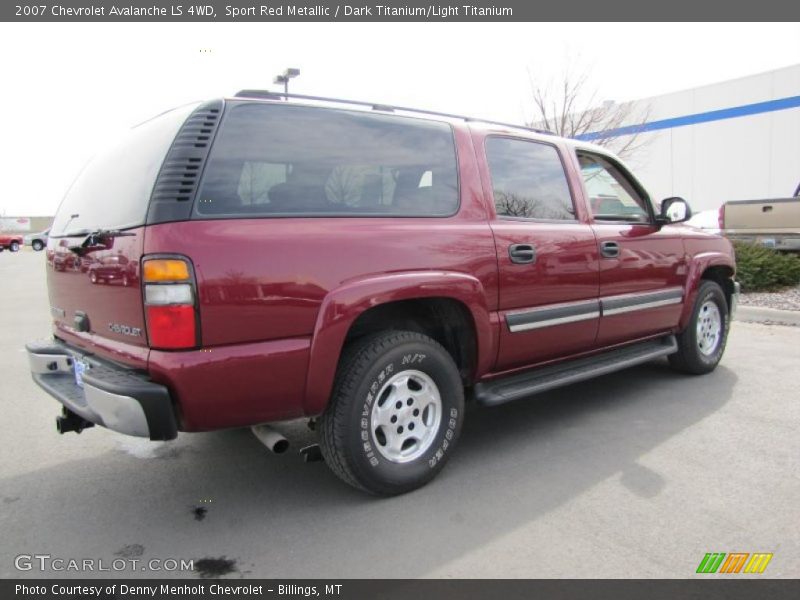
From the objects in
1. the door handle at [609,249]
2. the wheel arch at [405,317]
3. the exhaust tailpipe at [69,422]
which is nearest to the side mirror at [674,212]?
the door handle at [609,249]

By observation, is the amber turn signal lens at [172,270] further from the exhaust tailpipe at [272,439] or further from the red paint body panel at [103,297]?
the exhaust tailpipe at [272,439]

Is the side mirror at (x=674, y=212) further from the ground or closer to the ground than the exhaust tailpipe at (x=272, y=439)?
further from the ground

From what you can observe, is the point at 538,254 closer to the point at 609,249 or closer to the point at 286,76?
the point at 609,249

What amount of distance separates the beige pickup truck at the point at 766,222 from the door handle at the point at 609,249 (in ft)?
25.5

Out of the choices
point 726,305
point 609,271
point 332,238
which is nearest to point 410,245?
point 332,238

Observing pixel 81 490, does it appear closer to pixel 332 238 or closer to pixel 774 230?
pixel 332 238

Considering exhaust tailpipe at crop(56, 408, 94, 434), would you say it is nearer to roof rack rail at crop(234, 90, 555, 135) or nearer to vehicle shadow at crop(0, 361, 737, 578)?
vehicle shadow at crop(0, 361, 737, 578)

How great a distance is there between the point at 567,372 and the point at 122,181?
2867 millimetres

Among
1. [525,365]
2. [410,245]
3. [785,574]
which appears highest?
[410,245]

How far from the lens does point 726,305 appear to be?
17.6 feet

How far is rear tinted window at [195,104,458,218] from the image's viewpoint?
102 inches

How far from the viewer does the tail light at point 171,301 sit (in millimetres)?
2367

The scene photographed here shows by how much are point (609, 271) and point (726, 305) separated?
2054 mm

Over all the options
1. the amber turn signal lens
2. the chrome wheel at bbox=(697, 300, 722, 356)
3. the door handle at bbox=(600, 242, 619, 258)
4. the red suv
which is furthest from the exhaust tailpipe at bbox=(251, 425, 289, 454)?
the chrome wheel at bbox=(697, 300, 722, 356)
